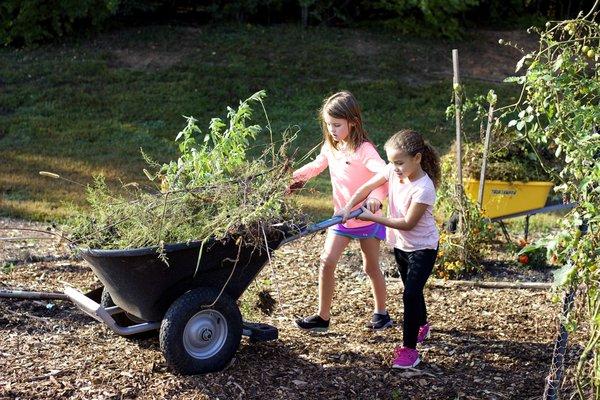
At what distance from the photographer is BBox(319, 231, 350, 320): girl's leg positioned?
193 inches

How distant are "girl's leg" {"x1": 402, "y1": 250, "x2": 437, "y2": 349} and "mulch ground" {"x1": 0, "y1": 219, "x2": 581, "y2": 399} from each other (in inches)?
7.6

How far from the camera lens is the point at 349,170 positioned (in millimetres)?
4852

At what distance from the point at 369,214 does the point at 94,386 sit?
1.54 metres

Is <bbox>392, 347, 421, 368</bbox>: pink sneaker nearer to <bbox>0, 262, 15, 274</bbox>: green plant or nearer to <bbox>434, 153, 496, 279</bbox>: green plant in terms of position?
<bbox>434, 153, 496, 279</bbox>: green plant

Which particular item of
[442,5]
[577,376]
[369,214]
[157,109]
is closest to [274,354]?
[369,214]

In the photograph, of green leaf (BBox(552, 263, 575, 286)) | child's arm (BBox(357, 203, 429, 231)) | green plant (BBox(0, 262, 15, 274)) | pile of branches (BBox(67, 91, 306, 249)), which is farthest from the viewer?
green plant (BBox(0, 262, 15, 274))

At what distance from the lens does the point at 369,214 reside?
14.4 ft

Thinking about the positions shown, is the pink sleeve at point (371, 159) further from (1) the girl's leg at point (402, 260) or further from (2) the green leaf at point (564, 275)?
(2) the green leaf at point (564, 275)

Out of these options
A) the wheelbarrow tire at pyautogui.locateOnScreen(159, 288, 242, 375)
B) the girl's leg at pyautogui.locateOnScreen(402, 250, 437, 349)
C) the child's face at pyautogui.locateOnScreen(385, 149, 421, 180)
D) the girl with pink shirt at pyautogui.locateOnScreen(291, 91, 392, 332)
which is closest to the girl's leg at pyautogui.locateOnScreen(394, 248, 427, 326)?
the girl's leg at pyautogui.locateOnScreen(402, 250, 437, 349)

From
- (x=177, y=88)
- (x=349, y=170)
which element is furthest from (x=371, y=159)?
(x=177, y=88)

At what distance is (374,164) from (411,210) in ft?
1.25

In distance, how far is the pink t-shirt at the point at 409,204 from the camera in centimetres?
455

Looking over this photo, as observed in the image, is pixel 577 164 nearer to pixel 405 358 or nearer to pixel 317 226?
pixel 317 226

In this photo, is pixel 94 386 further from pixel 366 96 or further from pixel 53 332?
pixel 366 96
